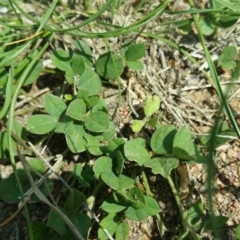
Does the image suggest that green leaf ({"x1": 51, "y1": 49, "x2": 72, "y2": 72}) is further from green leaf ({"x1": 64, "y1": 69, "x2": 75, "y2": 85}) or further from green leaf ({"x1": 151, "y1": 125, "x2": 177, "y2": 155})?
green leaf ({"x1": 151, "y1": 125, "x2": 177, "y2": 155})

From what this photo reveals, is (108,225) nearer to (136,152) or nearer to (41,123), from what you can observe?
(136,152)

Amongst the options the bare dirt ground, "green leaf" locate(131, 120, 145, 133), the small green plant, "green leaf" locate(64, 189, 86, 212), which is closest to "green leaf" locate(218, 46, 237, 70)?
the bare dirt ground

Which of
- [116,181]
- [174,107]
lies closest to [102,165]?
[116,181]

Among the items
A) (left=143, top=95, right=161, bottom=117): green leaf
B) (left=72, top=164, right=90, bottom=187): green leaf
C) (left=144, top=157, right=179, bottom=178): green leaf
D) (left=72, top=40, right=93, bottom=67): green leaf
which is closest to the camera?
(left=144, top=157, right=179, bottom=178): green leaf

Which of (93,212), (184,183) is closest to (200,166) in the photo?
(184,183)

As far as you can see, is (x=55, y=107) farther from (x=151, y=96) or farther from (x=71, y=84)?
(x=151, y=96)

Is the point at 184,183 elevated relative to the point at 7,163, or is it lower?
lower
